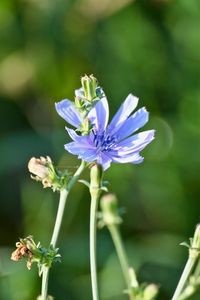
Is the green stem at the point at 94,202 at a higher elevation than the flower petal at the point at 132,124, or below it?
below

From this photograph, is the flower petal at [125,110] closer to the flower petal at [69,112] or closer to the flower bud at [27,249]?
the flower petal at [69,112]

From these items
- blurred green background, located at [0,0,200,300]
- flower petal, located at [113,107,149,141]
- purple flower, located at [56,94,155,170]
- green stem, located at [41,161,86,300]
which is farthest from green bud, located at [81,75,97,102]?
blurred green background, located at [0,0,200,300]

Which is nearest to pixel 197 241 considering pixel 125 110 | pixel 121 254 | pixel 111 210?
pixel 121 254

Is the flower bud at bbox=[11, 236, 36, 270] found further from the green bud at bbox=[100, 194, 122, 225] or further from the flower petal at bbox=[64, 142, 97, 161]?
the green bud at bbox=[100, 194, 122, 225]

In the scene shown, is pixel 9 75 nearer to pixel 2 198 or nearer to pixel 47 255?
pixel 2 198

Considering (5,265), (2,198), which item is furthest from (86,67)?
(5,265)

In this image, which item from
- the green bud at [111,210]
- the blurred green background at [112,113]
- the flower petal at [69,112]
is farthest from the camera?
the blurred green background at [112,113]

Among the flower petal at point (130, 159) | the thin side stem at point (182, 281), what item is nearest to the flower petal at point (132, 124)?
the flower petal at point (130, 159)
